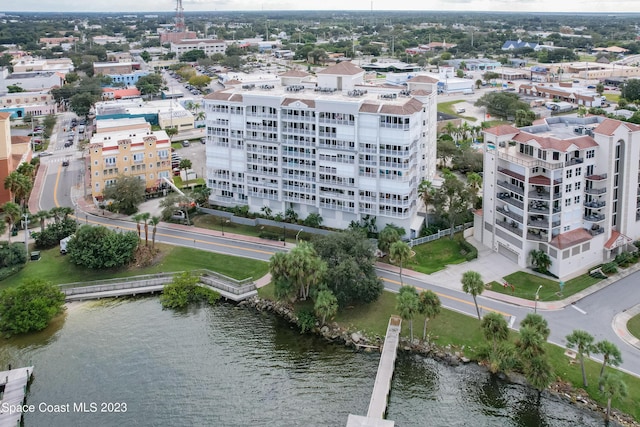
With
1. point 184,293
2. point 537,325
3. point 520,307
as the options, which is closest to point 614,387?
point 537,325

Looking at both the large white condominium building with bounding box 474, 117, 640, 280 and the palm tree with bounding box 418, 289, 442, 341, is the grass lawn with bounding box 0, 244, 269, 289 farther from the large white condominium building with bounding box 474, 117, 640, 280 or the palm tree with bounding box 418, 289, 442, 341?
the large white condominium building with bounding box 474, 117, 640, 280

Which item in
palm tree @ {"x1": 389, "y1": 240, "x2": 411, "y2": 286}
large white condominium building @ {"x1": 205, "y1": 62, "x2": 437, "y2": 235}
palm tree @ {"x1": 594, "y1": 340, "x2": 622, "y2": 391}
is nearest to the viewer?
palm tree @ {"x1": 594, "y1": 340, "x2": 622, "y2": 391}

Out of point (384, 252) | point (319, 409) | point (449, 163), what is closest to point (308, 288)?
point (384, 252)

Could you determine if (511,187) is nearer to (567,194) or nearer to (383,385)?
(567,194)

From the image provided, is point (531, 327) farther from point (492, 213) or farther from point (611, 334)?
point (492, 213)

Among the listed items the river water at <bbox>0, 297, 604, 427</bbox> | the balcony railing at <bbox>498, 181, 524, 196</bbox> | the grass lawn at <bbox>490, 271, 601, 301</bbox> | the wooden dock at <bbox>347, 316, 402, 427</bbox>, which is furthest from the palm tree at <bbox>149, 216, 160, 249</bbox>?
the balcony railing at <bbox>498, 181, 524, 196</bbox>

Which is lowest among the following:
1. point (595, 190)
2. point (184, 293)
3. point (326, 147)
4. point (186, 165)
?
point (184, 293)

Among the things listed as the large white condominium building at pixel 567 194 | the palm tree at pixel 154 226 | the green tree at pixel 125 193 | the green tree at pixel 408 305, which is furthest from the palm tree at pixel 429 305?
the green tree at pixel 125 193
